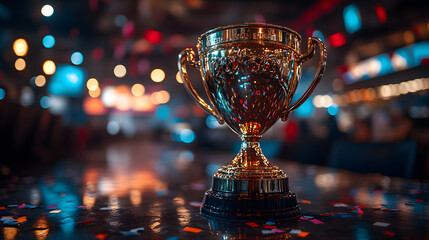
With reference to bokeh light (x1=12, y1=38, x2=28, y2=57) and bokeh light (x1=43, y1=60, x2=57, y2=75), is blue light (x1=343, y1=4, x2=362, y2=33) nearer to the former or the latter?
bokeh light (x1=12, y1=38, x2=28, y2=57)

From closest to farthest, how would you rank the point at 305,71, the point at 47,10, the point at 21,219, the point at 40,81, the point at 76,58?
the point at 21,219
the point at 47,10
the point at 305,71
the point at 40,81
the point at 76,58

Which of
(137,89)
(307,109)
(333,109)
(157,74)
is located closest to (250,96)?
(333,109)

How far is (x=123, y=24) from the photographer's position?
28.2 feet

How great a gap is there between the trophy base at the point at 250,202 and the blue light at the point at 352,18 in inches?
221

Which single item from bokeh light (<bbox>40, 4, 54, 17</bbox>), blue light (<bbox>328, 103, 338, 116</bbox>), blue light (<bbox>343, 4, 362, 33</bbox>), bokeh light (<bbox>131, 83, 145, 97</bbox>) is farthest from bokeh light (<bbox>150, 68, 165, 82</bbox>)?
blue light (<bbox>343, 4, 362, 33</bbox>)

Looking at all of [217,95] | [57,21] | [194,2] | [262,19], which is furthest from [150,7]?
[217,95]

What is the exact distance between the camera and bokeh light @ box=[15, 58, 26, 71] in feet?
31.9

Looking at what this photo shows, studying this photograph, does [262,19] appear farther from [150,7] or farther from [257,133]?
[257,133]

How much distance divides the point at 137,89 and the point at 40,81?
209 inches

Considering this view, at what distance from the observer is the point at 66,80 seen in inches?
527

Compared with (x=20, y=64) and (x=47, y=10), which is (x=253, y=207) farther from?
(x=20, y=64)

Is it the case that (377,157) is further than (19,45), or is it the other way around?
(19,45)

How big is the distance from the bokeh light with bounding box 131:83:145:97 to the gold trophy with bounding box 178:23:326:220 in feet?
51.3

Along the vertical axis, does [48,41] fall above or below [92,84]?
above
